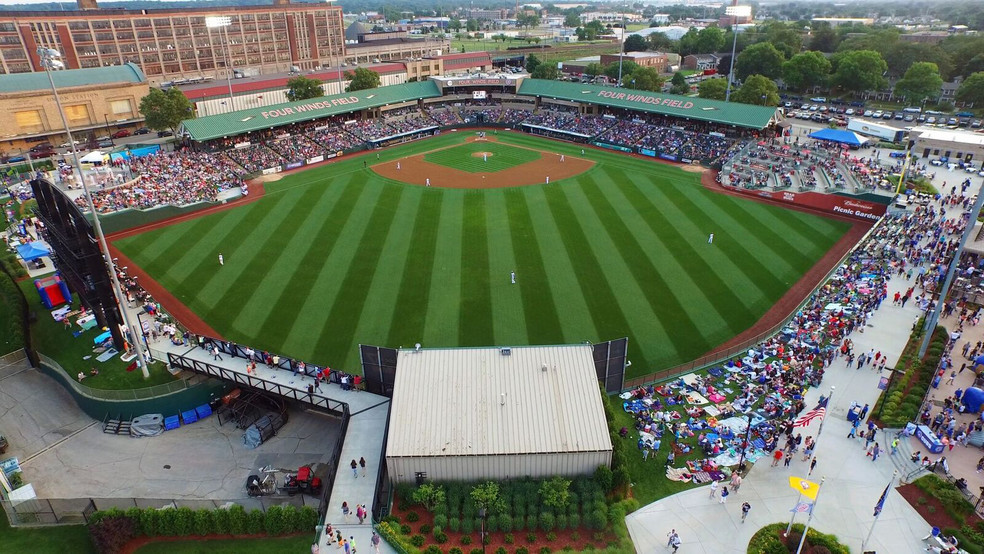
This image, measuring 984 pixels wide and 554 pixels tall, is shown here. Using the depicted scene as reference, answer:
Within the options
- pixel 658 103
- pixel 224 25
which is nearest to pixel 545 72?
pixel 658 103

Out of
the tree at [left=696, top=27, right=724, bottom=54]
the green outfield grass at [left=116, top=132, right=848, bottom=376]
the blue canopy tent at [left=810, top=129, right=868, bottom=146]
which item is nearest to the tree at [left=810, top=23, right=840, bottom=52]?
the tree at [left=696, top=27, right=724, bottom=54]

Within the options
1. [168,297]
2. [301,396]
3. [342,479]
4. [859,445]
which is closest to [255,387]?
[301,396]

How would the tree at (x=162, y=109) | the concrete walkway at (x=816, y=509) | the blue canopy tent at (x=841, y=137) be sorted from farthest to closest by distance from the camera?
the tree at (x=162, y=109), the blue canopy tent at (x=841, y=137), the concrete walkway at (x=816, y=509)

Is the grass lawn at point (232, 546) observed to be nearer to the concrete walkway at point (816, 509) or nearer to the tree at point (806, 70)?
the concrete walkway at point (816, 509)

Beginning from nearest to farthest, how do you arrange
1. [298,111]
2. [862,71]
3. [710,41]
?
[298,111]
[862,71]
[710,41]

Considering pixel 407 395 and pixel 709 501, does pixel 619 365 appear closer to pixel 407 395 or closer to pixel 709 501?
pixel 709 501

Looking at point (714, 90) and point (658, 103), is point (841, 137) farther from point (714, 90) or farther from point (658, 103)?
point (714, 90)

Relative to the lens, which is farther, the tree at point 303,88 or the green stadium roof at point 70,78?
the tree at point 303,88

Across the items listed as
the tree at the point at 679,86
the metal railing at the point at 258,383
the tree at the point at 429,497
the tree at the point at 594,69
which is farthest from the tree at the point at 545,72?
the tree at the point at 429,497
